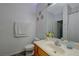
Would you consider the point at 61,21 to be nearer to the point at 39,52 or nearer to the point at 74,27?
the point at 74,27

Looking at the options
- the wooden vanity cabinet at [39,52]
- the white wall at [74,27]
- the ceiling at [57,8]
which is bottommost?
the wooden vanity cabinet at [39,52]

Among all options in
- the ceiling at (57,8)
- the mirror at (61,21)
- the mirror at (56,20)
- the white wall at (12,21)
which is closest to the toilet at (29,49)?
the white wall at (12,21)

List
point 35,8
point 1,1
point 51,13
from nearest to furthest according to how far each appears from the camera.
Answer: point 1,1 < point 35,8 < point 51,13

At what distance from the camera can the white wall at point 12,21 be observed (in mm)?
1355

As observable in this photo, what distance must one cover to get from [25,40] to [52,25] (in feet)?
1.49

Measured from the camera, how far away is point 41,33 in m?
1.56

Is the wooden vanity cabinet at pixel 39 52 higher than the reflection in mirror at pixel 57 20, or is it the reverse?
the reflection in mirror at pixel 57 20

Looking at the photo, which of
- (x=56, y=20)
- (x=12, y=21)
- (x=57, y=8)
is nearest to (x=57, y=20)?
(x=56, y=20)

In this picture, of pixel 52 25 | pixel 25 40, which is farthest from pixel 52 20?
pixel 25 40

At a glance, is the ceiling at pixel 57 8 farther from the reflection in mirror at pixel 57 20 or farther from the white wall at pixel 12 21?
the white wall at pixel 12 21

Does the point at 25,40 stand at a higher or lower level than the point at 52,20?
lower

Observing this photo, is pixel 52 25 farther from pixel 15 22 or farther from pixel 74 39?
pixel 15 22

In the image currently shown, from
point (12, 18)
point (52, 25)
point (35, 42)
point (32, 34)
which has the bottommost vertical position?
point (35, 42)

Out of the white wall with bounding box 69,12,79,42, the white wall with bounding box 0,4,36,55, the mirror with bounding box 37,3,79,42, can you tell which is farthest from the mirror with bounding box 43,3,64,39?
the white wall with bounding box 0,4,36,55
